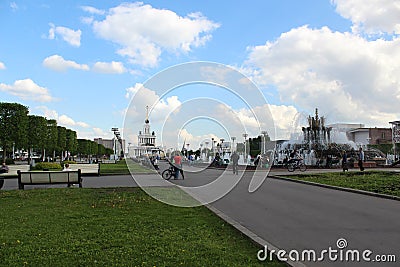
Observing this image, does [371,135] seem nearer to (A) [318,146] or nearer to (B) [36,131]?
(A) [318,146]

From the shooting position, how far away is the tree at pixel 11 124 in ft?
148

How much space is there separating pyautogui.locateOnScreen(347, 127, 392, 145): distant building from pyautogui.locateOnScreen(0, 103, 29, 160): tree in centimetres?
9373

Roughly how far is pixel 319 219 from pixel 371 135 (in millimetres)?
118444

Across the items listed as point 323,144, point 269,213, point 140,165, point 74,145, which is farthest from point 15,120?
point 269,213

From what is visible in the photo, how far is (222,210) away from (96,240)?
5071 millimetres

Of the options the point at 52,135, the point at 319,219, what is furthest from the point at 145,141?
the point at 52,135

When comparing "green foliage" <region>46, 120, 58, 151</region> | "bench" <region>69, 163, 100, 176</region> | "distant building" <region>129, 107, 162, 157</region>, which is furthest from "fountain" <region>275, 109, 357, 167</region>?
"green foliage" <region>46, 120, 58, 151</region>

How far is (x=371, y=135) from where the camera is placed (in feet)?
396

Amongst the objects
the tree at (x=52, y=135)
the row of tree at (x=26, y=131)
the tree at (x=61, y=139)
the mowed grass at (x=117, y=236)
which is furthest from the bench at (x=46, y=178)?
the tree at (x=61, y=139)

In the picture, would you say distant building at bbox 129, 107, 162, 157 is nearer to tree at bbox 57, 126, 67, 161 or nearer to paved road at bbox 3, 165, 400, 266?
paved road at bbox 3, 165, 400, 266

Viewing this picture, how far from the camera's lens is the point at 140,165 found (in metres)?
41.9

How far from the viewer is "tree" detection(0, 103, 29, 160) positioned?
45062 millimetres

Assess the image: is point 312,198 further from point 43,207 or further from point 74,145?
point 74,145

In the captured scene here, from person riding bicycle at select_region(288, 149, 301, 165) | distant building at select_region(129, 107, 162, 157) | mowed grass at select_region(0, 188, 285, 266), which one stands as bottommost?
mowed grass at select_region(0, 188, 285, 266)
